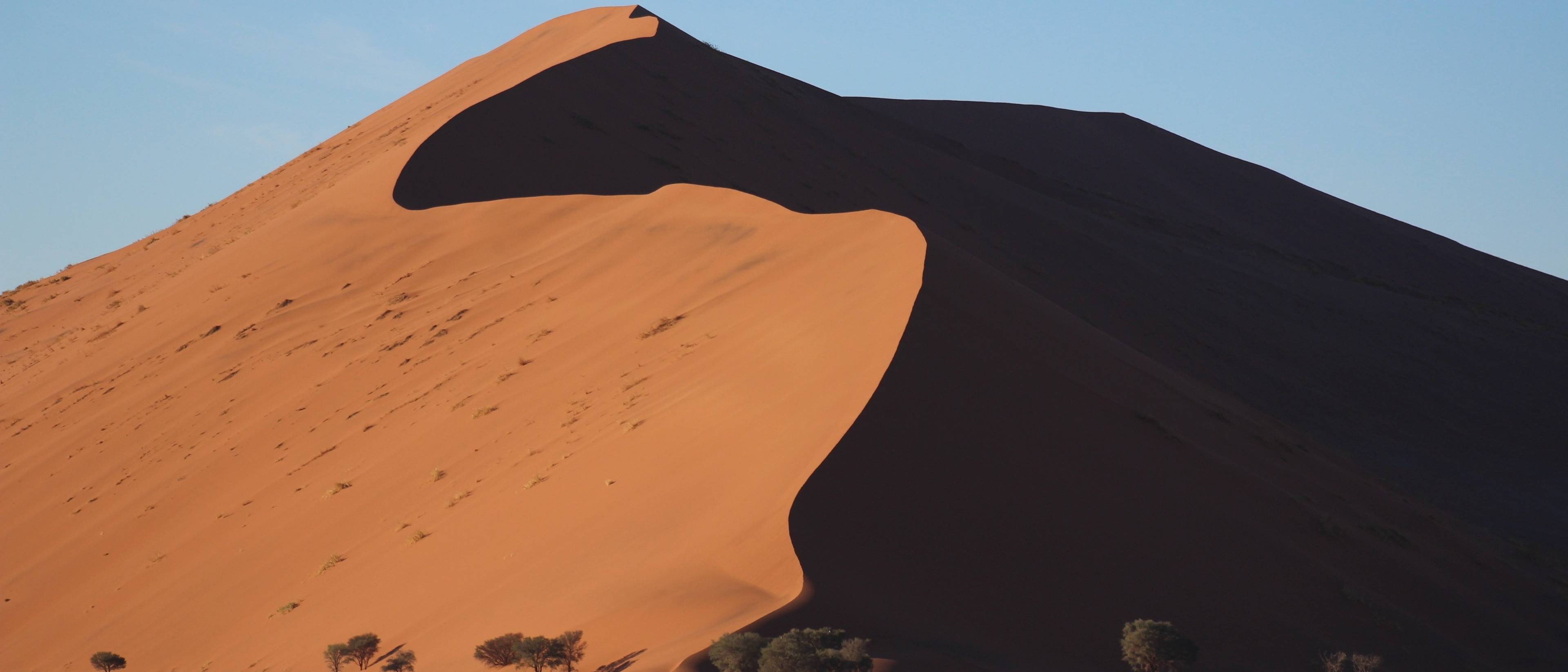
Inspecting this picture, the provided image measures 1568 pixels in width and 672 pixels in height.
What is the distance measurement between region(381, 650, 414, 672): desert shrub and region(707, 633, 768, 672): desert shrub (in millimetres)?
2154

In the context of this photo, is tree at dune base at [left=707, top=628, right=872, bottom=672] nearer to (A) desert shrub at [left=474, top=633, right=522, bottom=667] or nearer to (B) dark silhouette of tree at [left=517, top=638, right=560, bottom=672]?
(B) dark silhouette of tree at [left=517, top=638, right=560, bottom=672]

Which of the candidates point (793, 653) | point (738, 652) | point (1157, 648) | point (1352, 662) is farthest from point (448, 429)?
point (1352, 662)

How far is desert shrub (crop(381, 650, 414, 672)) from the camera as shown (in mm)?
6668

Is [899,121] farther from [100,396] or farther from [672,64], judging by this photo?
[100,396]

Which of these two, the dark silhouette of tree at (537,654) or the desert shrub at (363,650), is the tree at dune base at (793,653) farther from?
the desert shrub at (363,650)

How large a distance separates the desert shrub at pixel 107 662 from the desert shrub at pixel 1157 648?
7.39 metres

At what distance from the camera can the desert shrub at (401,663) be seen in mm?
6668

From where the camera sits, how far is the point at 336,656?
23.4 ft

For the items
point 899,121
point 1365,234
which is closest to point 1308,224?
point 1365,234

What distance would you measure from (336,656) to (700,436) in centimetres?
302

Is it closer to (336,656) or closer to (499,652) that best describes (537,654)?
(499,652)

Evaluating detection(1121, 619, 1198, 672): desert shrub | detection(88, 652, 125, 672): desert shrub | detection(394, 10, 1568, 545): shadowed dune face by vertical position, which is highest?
detection(394, 10, 1568, 545): shadowed dune face

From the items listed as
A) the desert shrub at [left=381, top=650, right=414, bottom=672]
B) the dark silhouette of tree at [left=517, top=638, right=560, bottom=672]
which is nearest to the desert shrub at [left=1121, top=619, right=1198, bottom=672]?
the dark silhouette of tree at [left=517, top=638, right=560, bottom=672]

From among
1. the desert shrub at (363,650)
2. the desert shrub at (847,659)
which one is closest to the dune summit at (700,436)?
the desert shrub at (363,650)
